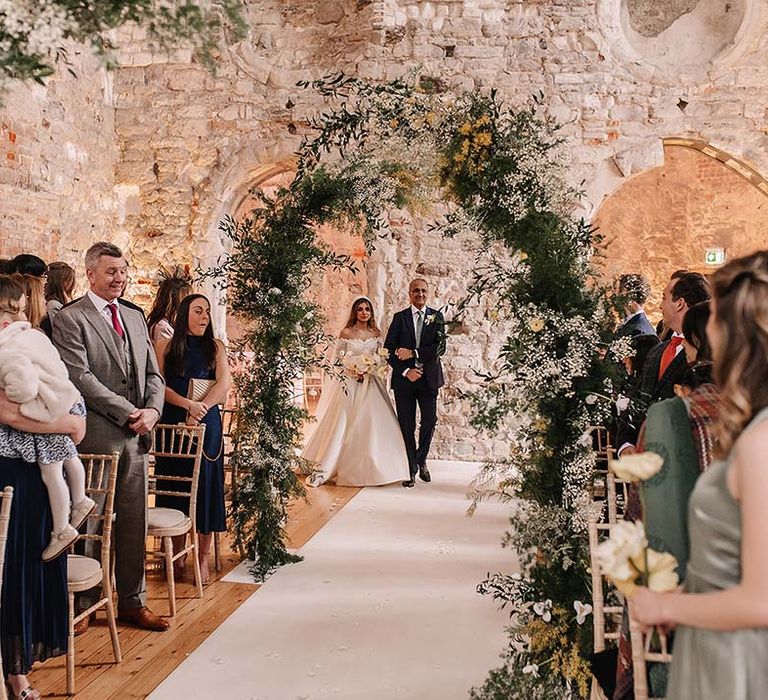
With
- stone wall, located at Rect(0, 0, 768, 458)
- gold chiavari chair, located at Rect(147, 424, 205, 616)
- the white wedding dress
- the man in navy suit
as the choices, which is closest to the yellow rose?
gold chiavari chair, located at Rect(147, 424, 205, 616)

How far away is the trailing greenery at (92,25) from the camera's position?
166cm

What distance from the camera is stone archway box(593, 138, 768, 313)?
33.6 ft

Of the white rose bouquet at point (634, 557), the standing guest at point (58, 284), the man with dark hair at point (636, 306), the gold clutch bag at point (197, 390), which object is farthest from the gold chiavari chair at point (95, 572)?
the man with dark hair at point (636, 306)

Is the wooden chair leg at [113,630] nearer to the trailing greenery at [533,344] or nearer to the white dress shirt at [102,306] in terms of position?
the white dress shirt at [102,306]

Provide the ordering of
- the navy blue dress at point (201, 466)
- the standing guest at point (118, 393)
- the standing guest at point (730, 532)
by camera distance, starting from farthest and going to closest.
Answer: the navy blue dress at point (201, 466), the standing guest at point (118, 393), the standing guest at point (730, 532)

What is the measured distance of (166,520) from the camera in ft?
12.5

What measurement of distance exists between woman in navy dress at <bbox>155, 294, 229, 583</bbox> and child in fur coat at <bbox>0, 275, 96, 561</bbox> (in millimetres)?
1389

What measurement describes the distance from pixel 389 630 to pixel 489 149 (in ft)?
7.69

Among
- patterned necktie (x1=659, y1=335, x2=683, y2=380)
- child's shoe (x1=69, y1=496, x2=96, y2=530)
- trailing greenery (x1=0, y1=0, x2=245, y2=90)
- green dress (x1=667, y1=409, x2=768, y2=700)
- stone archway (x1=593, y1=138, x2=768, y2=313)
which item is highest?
stone archway (x1=593, y1=138, x2=768, y2=313)

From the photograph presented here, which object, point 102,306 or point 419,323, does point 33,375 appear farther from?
point 419,323

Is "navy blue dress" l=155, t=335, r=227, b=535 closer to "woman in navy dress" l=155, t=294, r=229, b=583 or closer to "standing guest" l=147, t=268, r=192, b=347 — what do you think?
"woman in navy dress" l=155, t=294, r=229, b=583

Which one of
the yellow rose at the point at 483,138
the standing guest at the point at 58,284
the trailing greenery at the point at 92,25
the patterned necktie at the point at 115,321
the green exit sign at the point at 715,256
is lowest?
the patterned necktie at the point at 115,321

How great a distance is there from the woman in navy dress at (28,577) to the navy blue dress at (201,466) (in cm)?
141

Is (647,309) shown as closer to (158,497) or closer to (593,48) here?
(593,48)
